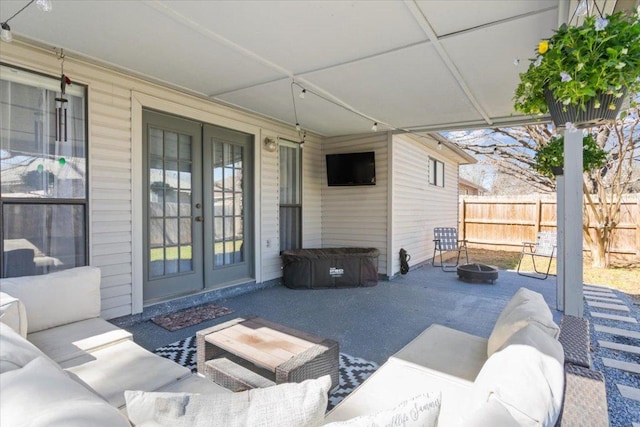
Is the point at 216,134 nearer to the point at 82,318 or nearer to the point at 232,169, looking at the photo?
the point at 232,169

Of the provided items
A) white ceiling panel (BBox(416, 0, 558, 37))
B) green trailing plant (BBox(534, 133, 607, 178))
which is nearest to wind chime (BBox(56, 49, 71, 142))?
white ceiling panel (BBox(416, 0, 558, 37))

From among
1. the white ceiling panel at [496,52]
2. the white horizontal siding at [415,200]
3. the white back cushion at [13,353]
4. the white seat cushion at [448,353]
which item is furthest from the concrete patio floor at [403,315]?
the white ceiling panel at [496,52]

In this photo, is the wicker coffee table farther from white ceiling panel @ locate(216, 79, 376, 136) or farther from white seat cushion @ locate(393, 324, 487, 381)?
white ceiling panel @ locate(216, 79, 376, 136)

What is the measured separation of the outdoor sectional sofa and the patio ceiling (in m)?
1.89

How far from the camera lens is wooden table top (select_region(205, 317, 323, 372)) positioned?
2.07m

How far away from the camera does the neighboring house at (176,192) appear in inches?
124

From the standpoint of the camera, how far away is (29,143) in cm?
304

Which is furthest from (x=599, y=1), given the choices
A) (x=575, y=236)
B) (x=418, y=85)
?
(x=575, y=236)

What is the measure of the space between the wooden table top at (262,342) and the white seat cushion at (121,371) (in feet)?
1.22

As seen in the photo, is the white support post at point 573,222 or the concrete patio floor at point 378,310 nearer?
the concrete patio floor at point 378,310

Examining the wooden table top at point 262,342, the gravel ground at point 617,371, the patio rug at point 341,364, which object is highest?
the wooden table top at point 262,342

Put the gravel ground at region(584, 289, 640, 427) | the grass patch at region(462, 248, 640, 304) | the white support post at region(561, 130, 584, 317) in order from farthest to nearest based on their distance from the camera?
the grass patch at region(462, 248, 640, 304) < the white support post at region(561, 130, 584, 317) < the gravel ground at region(584, 289, 640, 427)

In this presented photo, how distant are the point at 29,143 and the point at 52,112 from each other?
0.36 metres

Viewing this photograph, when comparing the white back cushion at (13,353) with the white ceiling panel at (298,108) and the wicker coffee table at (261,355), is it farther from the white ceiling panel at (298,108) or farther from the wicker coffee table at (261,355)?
the white ceiling panel at (298,108)
